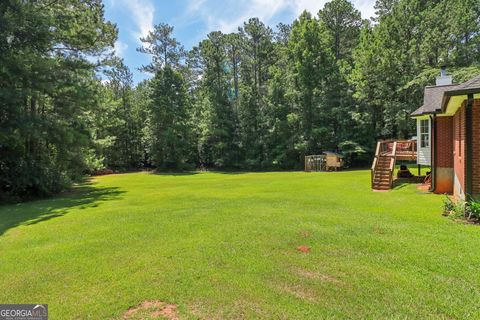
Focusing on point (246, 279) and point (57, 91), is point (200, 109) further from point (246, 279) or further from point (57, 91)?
point (246, 279)

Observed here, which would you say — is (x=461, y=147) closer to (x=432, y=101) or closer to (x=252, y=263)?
(x=432, y=101)

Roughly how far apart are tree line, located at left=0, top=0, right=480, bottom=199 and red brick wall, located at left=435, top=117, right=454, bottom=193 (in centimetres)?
1173

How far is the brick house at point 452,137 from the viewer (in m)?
7.70

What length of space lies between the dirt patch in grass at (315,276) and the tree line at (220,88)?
547 inches

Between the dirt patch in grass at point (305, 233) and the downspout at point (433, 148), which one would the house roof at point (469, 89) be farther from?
the dirt patch in grass at point (305, 233)

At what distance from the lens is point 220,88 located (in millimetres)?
35125

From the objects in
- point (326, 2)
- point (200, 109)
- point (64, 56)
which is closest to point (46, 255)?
point (64, 56)

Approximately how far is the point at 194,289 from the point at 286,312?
137 centimetres

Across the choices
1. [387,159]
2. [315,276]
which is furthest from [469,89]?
[387,159]

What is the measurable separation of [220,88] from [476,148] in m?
29.8

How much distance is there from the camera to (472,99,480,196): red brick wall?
7.67m

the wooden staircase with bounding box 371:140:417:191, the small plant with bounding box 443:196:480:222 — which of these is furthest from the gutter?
the small plant with bounding box 443:196:480:222

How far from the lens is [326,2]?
112ft

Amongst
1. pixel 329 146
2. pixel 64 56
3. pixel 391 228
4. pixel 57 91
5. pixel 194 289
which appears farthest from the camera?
pixel 329 146
